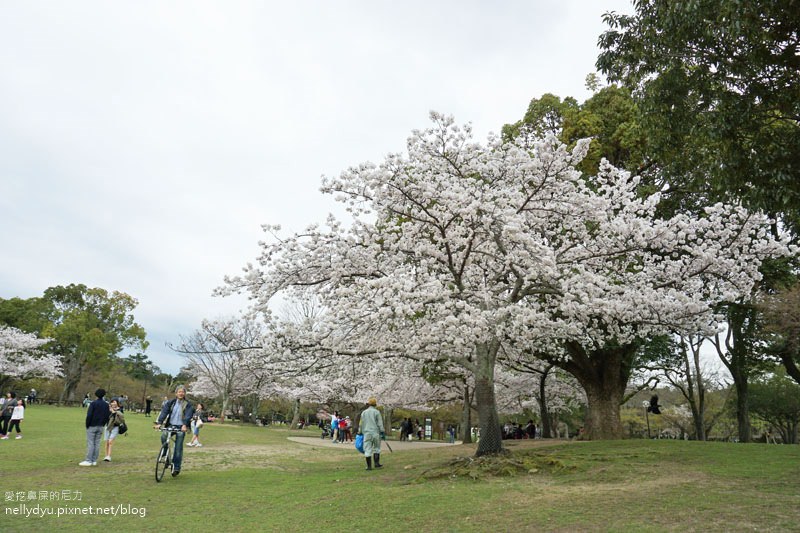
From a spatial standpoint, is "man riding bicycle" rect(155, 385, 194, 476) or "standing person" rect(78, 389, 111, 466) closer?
"man riding bicycle" rect(155, 385, 194, 476)

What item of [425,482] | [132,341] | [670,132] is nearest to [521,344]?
[425,482]

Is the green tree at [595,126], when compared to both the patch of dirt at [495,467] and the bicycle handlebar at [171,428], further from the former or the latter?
the bicycle handlebar at [171,428]

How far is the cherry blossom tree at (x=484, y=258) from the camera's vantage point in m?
9.90

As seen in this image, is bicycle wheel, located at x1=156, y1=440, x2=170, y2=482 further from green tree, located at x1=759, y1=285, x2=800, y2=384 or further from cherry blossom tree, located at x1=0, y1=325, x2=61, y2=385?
cherry blossom tree, located at x1=0, y1=325, x2=61, y2=385

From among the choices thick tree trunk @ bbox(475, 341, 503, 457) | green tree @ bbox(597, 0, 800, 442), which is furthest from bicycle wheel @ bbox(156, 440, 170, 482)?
green tree @ bbox(597, 0, 800, 442)

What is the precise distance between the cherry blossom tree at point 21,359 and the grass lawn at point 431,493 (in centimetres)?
3766

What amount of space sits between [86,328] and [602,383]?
52.4 meters

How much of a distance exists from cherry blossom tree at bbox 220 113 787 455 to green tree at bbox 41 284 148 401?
47553 millimetres

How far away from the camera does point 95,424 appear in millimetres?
10312

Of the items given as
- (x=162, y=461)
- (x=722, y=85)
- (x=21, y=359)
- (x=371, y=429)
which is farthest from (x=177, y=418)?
(x=21, y=359)

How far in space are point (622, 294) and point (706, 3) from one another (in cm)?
679

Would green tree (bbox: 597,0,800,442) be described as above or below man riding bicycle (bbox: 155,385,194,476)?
above

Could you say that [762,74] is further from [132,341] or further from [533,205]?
[132,341]

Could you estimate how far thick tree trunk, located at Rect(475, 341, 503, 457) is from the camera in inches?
404
